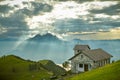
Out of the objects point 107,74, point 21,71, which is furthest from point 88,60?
point 21,71

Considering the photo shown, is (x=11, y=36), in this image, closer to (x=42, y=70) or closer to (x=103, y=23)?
(x=42, y=70)

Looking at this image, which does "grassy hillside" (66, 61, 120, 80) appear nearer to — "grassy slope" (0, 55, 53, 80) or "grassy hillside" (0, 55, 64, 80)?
"grassy hillside" (0, 55, 64, 80)

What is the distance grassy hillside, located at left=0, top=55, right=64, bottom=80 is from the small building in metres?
4.90

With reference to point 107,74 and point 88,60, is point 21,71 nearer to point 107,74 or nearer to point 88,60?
point 88,60

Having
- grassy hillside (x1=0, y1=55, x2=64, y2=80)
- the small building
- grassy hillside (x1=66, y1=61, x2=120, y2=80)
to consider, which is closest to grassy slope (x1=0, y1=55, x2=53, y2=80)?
grassy hillside (x1=0, y1=55, x2=64, y2=80)

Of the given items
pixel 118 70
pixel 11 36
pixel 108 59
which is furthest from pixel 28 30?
pixel 118 70

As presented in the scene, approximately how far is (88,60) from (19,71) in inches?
505

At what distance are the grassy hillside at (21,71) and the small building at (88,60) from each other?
16.1ft

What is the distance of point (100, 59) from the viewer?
160 ft

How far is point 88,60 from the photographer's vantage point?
48312mm

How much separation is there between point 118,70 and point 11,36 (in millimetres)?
19589


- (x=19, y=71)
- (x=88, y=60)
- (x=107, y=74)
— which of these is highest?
(x=107, y=74)

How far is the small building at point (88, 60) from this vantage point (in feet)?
158

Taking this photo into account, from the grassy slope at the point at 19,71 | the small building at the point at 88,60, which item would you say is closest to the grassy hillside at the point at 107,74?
the small building at the point at 88,60
